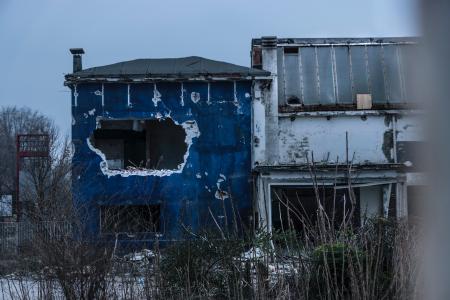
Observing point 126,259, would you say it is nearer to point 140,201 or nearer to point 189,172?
point 140,201

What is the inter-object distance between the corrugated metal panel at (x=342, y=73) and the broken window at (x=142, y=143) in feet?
16.8

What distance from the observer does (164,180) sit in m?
23.2

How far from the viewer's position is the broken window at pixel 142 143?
26.0 m

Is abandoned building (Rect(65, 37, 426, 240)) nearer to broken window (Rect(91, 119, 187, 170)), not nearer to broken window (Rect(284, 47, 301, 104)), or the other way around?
broken window (Rect(284, 47, 301, 104))

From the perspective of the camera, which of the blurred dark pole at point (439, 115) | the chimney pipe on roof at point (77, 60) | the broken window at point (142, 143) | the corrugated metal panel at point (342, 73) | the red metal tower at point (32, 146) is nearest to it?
the blurred dark pole at point (439, 115)

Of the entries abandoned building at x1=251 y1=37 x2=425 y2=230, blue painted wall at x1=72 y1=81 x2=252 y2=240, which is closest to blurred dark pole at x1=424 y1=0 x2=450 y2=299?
abandoned building at x1=251 y1=37 x2=425 y2=230

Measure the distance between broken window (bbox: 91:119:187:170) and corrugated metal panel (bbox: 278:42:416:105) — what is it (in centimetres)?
513

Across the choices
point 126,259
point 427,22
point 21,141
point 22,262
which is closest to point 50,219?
point 22,262

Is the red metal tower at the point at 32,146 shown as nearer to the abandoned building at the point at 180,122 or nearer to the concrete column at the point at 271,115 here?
the abandoned building at the point at 180,122

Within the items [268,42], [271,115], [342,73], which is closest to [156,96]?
[271,115]

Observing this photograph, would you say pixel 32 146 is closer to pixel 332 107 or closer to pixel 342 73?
pixel 332 107

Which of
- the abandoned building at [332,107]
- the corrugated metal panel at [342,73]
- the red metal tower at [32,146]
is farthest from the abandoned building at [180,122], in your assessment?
the red metal tower at [32,146]

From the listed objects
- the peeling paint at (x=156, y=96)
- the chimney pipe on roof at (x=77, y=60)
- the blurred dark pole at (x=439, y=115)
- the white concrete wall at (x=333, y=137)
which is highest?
the chimney pipe on roof at (x=77, y=60)

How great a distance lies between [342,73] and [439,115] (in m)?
20.1
